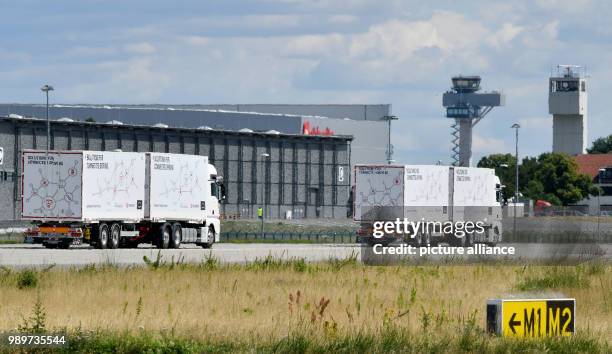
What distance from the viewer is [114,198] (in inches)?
2216

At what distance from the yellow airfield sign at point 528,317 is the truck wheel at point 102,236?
3567 cm

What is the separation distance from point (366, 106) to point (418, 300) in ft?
502

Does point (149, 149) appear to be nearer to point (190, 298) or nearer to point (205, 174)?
point (205, 174)

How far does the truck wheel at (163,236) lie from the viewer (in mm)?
58562

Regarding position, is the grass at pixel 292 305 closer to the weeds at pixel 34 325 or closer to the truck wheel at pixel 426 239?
the weeds at pixel 34 325

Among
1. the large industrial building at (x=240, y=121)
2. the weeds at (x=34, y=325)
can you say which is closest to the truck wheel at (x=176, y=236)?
the weeds at (x=34, y=325)

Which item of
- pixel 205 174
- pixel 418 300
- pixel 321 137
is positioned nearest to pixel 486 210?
pixel 205 174

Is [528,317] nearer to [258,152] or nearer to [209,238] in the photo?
[209,238]

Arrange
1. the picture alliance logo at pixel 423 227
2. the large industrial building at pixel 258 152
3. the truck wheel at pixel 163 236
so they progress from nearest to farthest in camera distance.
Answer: the truck wheel at pixel 163 236, the picture alliance logo at pixel 423 227, the large industrial building at pixel 258 152

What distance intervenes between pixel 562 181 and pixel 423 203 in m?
117

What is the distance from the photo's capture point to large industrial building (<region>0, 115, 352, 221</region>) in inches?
4897


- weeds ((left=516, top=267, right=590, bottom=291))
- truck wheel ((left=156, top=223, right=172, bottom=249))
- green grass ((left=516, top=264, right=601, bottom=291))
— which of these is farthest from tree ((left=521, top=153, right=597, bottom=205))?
weeds ((left=516, top=267, right=590, bottom=291))

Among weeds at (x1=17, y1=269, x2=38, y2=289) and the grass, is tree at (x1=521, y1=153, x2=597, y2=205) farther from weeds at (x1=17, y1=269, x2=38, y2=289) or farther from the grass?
weeds at (x1=17, y1=269, x2=38, y2=289)

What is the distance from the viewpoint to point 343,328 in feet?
72.8
